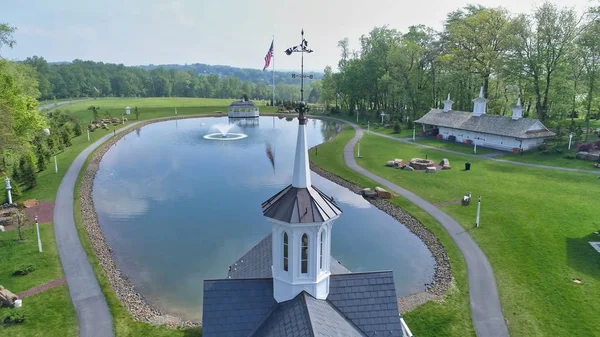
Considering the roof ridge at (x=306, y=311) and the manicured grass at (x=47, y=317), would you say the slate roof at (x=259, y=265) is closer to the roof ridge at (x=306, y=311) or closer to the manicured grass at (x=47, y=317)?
the roof ridge at (x=306, y=311)

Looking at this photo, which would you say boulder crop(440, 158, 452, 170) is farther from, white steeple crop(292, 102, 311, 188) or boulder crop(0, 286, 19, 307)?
boulder crop(0, 286, 19, 307)

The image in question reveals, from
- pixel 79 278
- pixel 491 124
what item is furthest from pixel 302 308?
pixel 491 124

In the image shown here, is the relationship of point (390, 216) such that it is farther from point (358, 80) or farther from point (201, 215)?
point (358, 80)

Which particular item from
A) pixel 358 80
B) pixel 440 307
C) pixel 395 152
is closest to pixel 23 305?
pixel 440 307

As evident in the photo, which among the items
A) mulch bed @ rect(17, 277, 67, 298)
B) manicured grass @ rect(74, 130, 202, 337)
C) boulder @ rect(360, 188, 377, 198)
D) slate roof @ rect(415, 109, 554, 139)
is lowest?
manicured grass @ rect(74, 130, 202, 337)

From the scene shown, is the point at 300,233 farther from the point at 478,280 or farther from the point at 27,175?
the point at 27,175

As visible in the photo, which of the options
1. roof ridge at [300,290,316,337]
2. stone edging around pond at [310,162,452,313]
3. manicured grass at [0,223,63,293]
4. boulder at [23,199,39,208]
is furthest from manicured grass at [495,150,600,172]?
boulder at [23,199,39,208]

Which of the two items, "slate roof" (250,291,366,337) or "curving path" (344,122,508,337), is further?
"curving path" (344,122,508,337)

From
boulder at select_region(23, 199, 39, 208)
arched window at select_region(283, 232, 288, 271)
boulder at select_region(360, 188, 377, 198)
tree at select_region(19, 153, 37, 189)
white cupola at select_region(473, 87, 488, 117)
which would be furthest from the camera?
white cupola at select_region(473, 87, 488, 117)

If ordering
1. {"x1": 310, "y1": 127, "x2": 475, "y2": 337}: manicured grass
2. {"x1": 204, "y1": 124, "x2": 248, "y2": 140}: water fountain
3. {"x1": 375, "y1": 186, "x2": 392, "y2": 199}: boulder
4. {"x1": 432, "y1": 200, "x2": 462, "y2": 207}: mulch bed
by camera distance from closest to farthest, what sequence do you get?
{"x1": 310, "y1": 127, "x2": 475, "y2": 337}: manicured grass
{"x1": 432, "y1": 200, "x2": 462, "y2": 207}: mulch bed
{"x1": 375, "y1": 186, "x2": 392, "y2": 199}: boulder
{"x1": 204, "y1": 124, "x2": 248, "y2": 140}: water fountain
